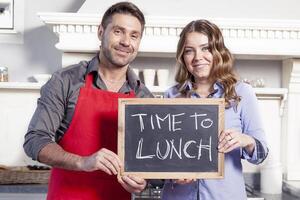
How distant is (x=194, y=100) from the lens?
106cm

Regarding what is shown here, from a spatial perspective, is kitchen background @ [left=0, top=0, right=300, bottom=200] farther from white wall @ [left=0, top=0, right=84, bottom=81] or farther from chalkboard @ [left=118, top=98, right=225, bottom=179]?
chalkboard @ [left=118, top=98, right=225, bottom=179]

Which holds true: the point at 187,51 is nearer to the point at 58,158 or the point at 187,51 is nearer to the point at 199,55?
the point at 199,55

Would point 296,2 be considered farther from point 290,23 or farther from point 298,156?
point 298,156

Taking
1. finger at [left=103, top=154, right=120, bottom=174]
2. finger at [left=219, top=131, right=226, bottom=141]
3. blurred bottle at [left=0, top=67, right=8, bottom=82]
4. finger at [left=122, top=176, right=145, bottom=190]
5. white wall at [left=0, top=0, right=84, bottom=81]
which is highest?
white wall at [left=0, top=0, right=84, bottom=81]

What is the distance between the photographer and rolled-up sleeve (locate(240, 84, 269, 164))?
1.13 m

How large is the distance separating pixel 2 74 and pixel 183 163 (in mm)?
1753

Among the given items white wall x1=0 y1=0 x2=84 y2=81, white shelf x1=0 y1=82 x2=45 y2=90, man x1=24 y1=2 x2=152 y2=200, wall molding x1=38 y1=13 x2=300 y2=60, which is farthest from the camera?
white wall x1=0 y1=0 x2=84 y2=81

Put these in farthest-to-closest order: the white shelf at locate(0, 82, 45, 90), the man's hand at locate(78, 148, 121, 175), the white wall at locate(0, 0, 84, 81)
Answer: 1. the white wall at locate(0, 0, 84, 81)
2. the white shelf at locate(0, 82, 45, 90)
3. the man's hand at locate(78, 148, 121, 175)

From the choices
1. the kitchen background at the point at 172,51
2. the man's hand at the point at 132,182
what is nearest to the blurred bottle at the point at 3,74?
the kitchen background at the point at 172,51

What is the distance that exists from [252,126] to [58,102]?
525mm

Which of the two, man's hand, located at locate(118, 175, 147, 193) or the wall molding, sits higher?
the wall molding

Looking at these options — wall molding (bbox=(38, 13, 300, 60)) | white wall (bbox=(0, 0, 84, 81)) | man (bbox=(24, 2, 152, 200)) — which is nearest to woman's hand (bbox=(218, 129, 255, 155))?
man (bbox=(24, 2, 152, 200))

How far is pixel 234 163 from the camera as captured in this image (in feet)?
3.84

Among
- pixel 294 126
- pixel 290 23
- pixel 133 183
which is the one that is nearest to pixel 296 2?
pixel 290 23
